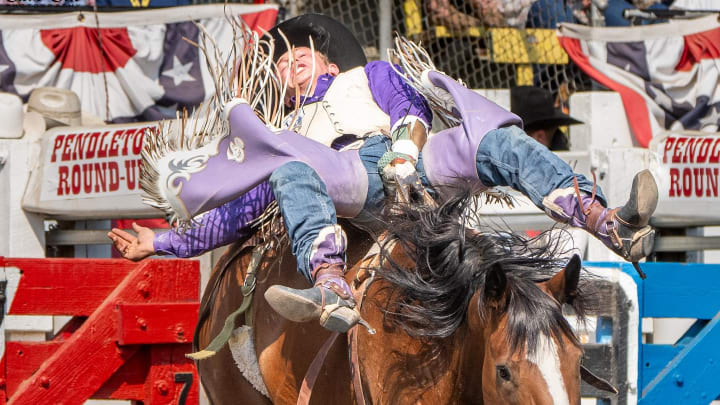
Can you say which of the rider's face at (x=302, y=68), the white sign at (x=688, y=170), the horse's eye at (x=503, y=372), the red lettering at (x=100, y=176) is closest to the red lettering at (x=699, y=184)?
the white sign at (x=688, y=170)

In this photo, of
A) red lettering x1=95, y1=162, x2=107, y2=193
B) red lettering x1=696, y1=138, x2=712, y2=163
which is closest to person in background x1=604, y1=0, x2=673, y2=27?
red lettering x1=696, y1=138, x2=712, y2=163

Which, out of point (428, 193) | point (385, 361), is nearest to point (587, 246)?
point (428, 193)

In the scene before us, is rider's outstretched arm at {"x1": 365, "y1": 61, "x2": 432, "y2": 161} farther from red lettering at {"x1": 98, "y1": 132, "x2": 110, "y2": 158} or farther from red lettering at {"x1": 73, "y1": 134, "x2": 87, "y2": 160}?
red lettering at {"x1": 73, "y1": 134, "x2": 87, "y2": 160}

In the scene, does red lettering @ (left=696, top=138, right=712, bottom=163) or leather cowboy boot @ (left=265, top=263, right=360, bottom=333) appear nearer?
leather cowboy boot @ (left=265, top=263, right=360, bottom=333)

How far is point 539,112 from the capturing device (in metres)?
6.34

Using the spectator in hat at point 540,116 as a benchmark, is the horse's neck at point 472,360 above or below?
below

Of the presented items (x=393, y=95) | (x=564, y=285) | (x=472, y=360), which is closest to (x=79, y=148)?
(x=393, y=95)

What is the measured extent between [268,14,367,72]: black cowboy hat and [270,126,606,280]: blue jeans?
2.89 ft

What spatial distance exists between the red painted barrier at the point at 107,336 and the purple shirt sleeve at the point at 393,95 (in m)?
1.25

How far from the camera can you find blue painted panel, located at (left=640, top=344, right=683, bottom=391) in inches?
159

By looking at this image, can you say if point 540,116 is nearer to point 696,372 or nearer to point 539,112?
point 539,112

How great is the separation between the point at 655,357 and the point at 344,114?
1.63 meters

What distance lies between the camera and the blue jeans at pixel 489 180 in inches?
112

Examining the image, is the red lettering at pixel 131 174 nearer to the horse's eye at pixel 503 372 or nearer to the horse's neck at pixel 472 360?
the horse's neck at pixel 472 360
